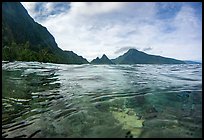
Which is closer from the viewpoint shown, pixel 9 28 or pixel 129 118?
pixel 129 118

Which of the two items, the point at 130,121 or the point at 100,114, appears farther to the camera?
the point at 100,114

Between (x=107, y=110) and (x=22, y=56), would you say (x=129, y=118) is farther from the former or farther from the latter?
(x=22, y=56)

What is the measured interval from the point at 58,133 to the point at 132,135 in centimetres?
221

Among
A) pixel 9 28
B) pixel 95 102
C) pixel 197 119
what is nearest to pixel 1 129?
pixel 95 102

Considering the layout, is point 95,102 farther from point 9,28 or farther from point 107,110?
point 9,28

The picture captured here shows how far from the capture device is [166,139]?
7297 millimetres

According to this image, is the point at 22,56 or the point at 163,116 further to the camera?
the point at 22,56

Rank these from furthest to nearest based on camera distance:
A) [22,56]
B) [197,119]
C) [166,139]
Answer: [22,56] → [197,119] → [166,139]

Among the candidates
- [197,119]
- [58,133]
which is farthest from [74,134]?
[197,119]

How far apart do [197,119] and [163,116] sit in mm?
1200

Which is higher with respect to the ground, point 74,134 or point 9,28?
point 9,28

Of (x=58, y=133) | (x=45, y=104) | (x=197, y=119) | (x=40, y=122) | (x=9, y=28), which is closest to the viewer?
(x=58, y=133)

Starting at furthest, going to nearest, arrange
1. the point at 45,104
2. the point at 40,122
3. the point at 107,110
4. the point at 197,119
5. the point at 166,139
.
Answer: the point at 45,104 < the point at 107,110 < the point at 197,119 < the point at 40,122 < the point at 166,139

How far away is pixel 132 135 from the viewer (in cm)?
760
